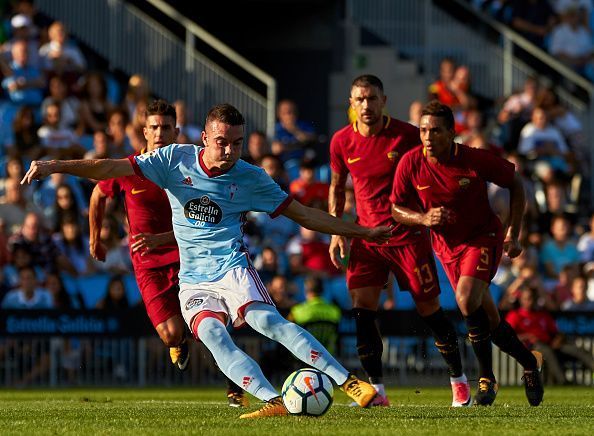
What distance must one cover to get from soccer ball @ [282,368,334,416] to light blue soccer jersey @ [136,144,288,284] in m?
0.99

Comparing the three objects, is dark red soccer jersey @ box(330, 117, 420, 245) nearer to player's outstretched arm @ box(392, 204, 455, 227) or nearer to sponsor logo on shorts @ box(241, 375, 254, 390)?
player's outstretched arm @ box(392, 204, 455, 227)

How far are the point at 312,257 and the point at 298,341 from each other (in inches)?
418

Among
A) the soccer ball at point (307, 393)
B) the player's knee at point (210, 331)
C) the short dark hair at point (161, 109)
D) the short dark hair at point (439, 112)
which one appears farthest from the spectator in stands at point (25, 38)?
the soccer ball at point (307, 393)

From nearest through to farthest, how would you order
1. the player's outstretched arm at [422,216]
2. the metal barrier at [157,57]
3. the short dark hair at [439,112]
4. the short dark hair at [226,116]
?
1. the short dark hair at [226,116]
2. the player's outstretched arm at [422,216]
3. the short dark hair at [439,112]
4. the metal barrier at [157,57]

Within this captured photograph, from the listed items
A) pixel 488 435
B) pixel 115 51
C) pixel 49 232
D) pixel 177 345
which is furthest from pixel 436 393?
pixel 115 51

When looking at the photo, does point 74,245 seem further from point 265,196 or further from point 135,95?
point 265,196

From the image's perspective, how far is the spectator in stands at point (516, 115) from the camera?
25.7 m

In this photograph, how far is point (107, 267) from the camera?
2066 centimetres

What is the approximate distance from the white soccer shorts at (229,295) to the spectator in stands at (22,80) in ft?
40.5

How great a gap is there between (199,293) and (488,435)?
2530mm

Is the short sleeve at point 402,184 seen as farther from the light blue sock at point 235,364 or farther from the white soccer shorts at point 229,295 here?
the light blue sock at point 235,364

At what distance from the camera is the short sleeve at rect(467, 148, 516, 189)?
13.0 m

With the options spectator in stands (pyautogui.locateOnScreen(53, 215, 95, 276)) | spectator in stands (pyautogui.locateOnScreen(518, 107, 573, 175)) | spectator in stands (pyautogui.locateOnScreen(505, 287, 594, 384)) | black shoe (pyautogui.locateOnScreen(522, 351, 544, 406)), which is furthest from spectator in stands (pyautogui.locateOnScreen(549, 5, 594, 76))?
black shoe (pyautogui.locateOnScreen(522, 351, 544, 406))

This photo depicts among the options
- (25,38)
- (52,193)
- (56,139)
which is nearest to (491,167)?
(52,193)
